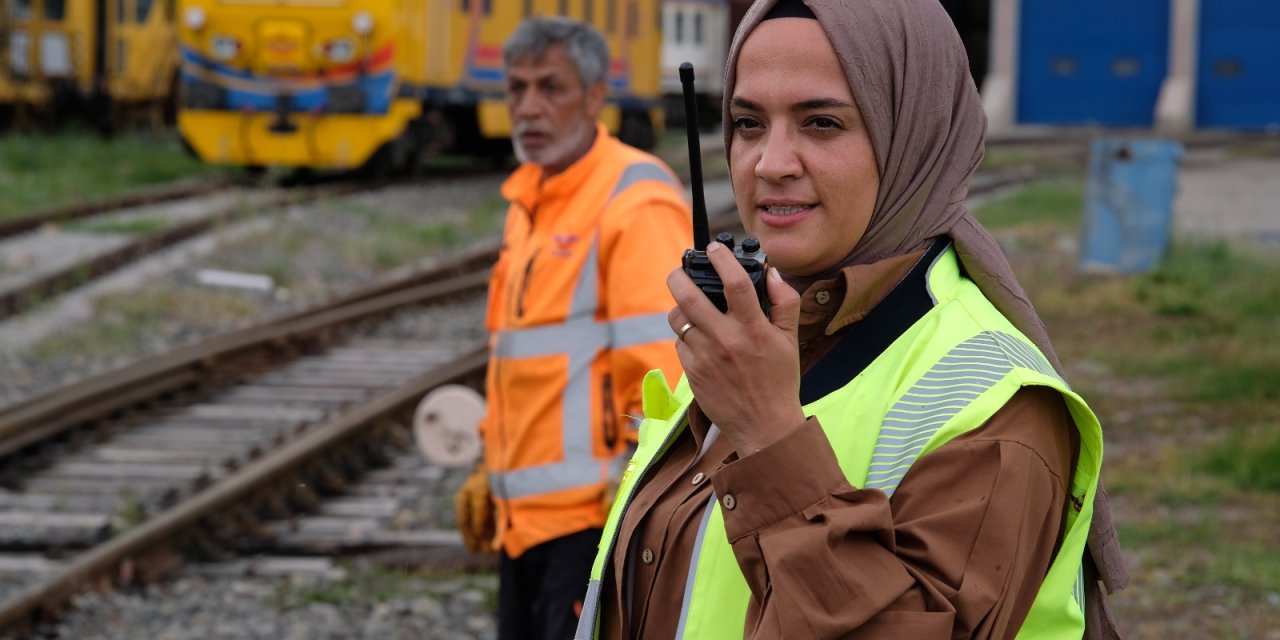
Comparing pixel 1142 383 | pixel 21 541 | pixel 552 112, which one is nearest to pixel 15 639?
pixel 21 541

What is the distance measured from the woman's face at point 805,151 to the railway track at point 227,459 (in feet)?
13.8

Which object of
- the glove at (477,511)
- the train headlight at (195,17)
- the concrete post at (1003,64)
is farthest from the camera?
the concrete post at (1003,64)

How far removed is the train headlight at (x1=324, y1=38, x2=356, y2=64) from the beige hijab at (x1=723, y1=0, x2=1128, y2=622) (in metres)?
16.8

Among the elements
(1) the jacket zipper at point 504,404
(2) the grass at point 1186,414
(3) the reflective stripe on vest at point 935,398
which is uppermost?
(3) the reflective stripe on vest at point 935,398

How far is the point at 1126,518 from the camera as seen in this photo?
682 centimetres

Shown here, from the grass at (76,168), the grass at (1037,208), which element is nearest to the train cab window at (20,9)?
the grass at (76,168)

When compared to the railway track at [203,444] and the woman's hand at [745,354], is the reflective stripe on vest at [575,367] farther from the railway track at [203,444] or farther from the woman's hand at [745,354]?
the railway track at [203,444]

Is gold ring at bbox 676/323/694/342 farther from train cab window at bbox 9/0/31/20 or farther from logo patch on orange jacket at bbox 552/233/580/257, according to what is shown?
train cab window at bbox 9/0/31/20

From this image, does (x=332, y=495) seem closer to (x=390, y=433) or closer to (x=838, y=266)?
(x=390, y=433)

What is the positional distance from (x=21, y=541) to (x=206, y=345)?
3854mm

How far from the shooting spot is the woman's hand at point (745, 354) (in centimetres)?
184

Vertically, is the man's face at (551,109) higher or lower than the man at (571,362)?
higher

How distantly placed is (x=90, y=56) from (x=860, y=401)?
1033 inches

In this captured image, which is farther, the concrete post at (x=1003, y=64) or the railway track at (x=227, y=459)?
the concrete post at (x=1003, y=64)
